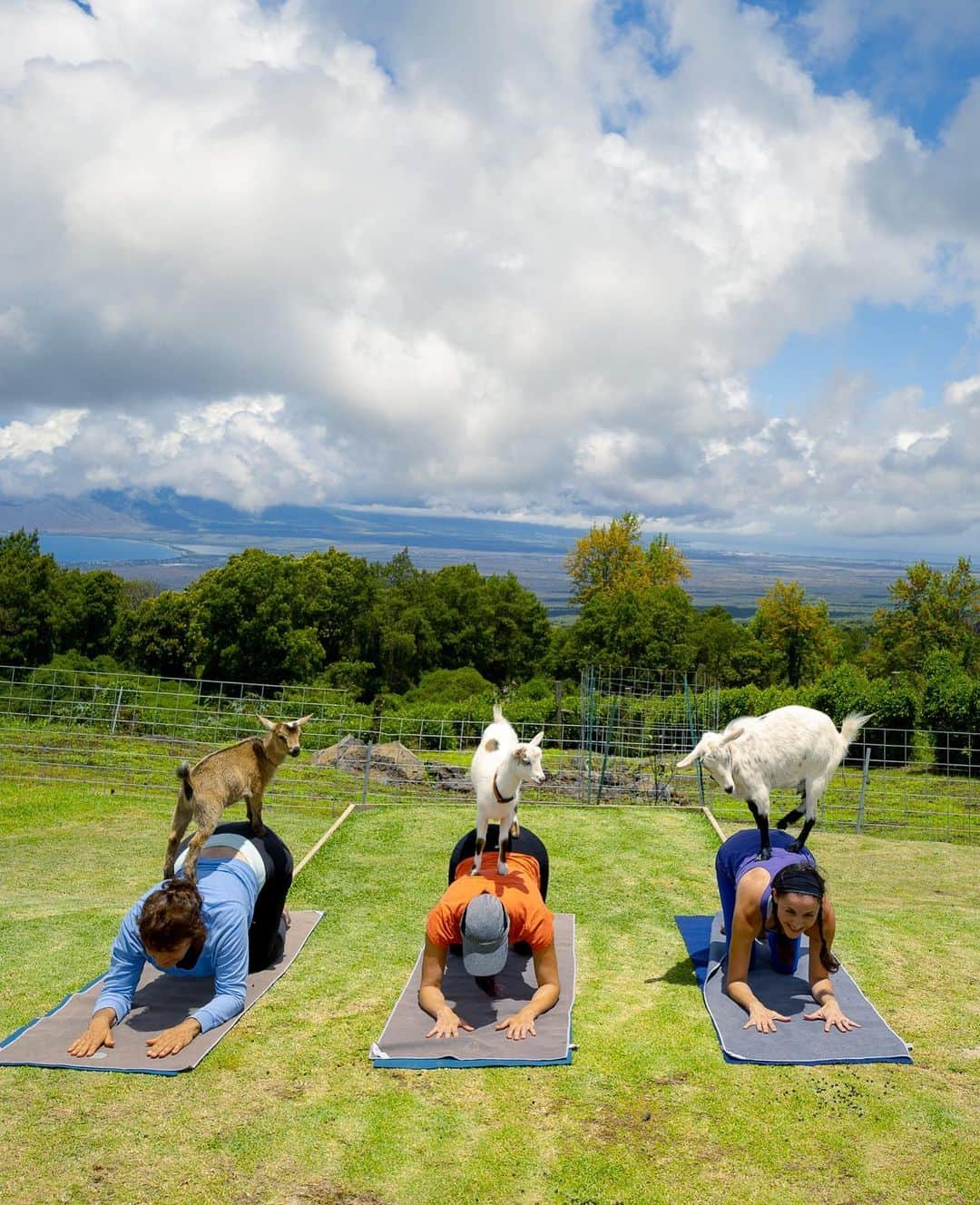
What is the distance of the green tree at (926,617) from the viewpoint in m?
40.0

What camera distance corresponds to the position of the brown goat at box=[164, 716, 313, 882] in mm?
6230

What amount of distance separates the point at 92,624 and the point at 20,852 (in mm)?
33041

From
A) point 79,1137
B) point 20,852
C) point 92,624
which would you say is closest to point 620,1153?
point 79,1137

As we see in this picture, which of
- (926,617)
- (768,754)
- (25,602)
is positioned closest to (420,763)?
(768,754)

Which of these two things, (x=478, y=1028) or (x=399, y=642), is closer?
(x=478, y=1028)

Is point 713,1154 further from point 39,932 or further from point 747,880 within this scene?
point 39,932

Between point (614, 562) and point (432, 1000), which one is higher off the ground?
point (614, 562)

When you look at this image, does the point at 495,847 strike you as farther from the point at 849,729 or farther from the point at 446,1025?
the point at 849,729

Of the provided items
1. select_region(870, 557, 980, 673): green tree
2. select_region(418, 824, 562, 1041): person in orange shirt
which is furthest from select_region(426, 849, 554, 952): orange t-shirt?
select_region(870, 557, 980, 673): green tree

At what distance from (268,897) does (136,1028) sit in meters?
1.26

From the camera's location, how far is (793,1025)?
571cm

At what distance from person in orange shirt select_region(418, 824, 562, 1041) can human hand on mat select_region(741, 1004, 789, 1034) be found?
1.21m

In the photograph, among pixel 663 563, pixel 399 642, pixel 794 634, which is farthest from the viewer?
pixel 663 563

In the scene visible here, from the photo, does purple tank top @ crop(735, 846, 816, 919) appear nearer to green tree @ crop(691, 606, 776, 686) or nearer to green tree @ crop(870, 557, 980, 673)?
green tree @ crop(691, 606, 776, 686)
